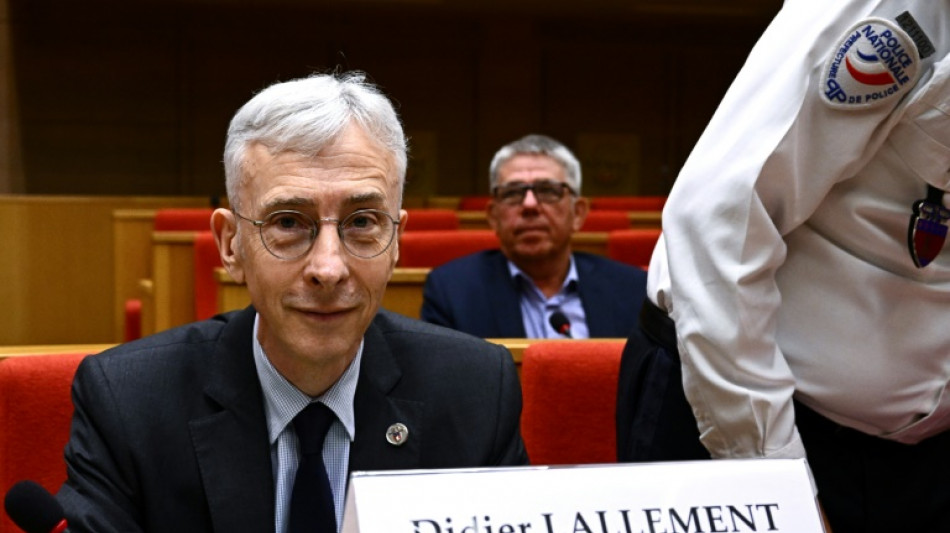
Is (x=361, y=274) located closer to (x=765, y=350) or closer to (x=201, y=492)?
(x=201, y=492)

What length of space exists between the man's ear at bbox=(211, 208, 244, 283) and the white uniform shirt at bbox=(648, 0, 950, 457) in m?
0.57

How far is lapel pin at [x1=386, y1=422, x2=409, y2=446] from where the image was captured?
1520mm

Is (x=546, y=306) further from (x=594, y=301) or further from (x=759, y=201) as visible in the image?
(x=759, y=201)

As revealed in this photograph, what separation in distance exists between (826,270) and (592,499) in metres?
0.66

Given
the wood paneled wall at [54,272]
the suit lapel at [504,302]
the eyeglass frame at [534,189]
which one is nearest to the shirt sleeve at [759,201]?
the suit lapel at [504,302]

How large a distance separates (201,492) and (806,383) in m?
0.81

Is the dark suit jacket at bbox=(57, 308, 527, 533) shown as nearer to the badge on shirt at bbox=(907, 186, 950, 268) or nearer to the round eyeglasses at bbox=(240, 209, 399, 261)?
the round eyeglasses at bbox=(240, 209, 399, 261)

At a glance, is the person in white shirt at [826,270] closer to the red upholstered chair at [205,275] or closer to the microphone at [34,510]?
the microphone at [34,510]

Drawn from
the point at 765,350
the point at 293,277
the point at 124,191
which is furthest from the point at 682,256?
the point at 124,191

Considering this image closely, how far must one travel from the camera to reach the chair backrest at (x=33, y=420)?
175 centimetres

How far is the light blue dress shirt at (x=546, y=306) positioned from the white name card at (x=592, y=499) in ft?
9.03

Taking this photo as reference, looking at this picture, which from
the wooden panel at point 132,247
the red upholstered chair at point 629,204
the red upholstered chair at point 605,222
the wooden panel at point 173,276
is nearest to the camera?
the wooden panel at point 173,276

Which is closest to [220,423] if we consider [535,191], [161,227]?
[535,191]

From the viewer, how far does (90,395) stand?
59.0 inches
